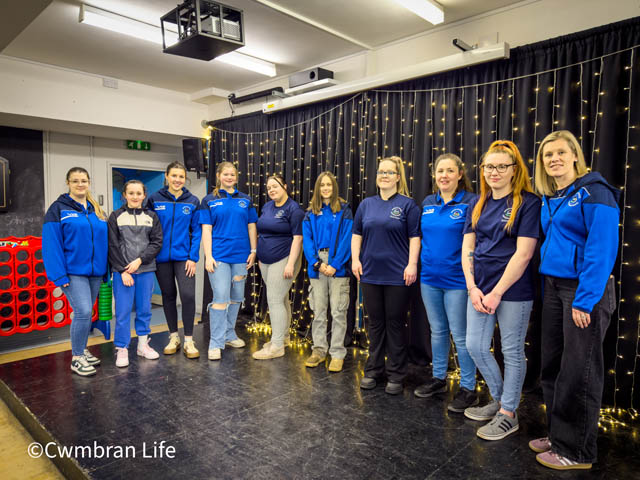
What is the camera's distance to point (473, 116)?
310 centimetres

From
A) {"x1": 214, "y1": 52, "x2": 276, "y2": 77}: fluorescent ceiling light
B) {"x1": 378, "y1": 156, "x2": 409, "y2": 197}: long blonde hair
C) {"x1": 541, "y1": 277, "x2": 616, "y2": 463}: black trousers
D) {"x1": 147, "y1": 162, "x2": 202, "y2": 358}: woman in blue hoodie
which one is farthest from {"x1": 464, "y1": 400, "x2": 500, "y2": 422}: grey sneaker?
{"x1": 214, "y1": 52, "x2": 276, "y2": 77}: fluorescent ceiling light

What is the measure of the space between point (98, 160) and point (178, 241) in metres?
2.72

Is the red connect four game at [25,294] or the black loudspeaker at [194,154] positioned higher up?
the black loudspeaker at [194,154]

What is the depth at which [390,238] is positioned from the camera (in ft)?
8.93

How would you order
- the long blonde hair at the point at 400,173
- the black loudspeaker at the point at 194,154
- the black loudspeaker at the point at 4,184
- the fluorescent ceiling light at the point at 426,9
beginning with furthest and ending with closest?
1. the black loudspeaker at the point at 194,154
2. the black loudspeaker at the point at 4,184
3. the fluorescent ceiling light at the point at 426,9
4. the long blonde hair at the point at 400,173

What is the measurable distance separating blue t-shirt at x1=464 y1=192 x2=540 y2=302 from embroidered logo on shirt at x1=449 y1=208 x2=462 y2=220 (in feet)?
0.69

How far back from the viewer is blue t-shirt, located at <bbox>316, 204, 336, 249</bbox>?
10.3 feet

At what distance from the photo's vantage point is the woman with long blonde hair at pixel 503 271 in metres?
2.15

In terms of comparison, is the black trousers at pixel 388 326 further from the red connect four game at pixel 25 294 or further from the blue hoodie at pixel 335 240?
the red connect four game at pixel 25 294

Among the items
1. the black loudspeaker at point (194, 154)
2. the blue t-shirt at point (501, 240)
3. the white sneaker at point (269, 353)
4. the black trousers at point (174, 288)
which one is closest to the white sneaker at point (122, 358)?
the black trousers at point (174, 288)

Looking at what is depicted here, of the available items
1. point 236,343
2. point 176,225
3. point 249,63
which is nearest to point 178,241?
point 176,225

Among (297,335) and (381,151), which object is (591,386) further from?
(297,335)

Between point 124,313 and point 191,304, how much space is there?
20.2 inches

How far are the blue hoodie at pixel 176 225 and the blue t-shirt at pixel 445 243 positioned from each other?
1.84 meters
